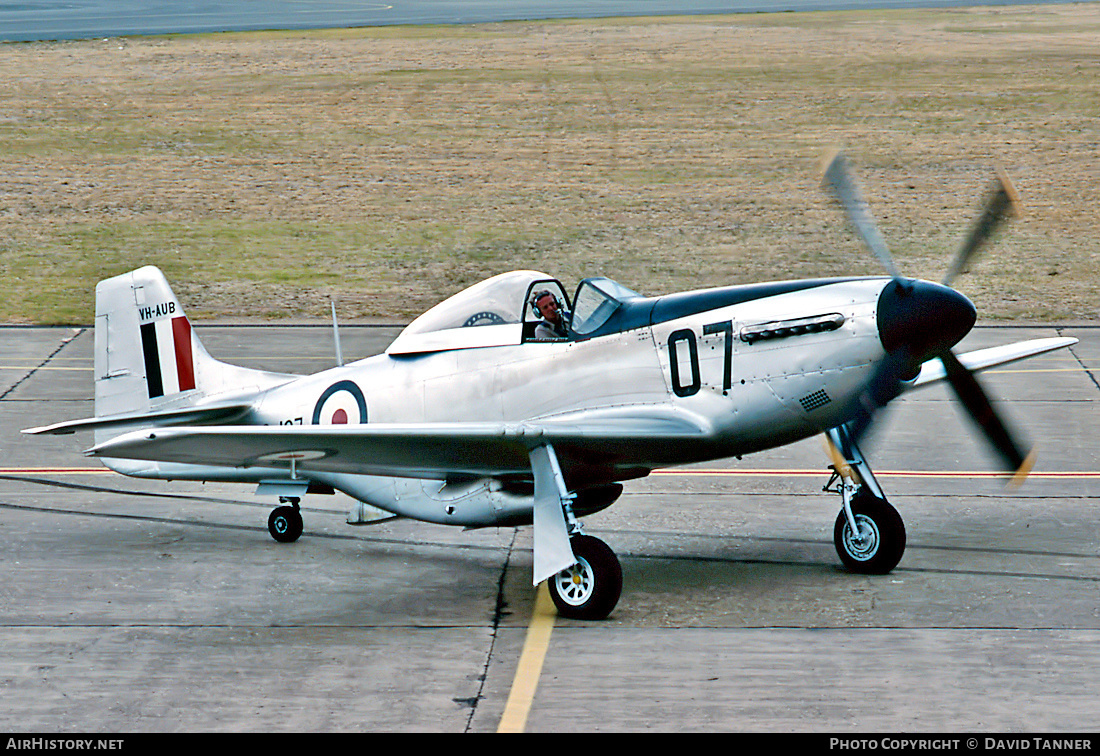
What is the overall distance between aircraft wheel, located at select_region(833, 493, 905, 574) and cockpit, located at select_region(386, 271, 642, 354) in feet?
7.77

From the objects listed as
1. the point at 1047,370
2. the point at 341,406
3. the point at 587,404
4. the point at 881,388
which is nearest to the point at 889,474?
the point at 881,388

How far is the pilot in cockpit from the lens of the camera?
11039 mm

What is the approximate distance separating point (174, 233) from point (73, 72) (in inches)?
764

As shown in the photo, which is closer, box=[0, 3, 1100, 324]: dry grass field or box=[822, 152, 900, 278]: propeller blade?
box=[822, 152, 900, 278]: propeller blade

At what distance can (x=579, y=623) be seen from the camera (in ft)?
33.0

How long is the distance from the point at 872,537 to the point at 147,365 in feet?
20.6

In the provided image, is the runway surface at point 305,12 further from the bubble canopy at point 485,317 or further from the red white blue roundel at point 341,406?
the bubble canopy at point 485,317

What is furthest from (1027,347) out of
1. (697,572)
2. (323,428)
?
(323,428)

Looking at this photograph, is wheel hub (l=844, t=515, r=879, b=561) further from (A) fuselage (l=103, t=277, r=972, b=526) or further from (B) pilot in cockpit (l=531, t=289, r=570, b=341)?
(B) pilot in cockpit (l=531, t=289, r=570, b=341)

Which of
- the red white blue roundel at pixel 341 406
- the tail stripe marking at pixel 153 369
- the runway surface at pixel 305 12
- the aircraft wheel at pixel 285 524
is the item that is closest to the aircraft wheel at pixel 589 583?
the red white blue roundel at pixel 341 406

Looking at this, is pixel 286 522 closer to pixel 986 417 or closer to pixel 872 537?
pixel 872 537

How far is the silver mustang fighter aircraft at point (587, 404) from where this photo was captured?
10039 mm

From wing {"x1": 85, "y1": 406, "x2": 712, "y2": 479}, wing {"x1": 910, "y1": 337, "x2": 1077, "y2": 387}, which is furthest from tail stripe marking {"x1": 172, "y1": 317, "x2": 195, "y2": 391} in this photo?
wing {"x1": 910, "y1": 337, "x2": 1077, "y2": 387}

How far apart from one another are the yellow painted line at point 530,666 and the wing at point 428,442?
1.13m
